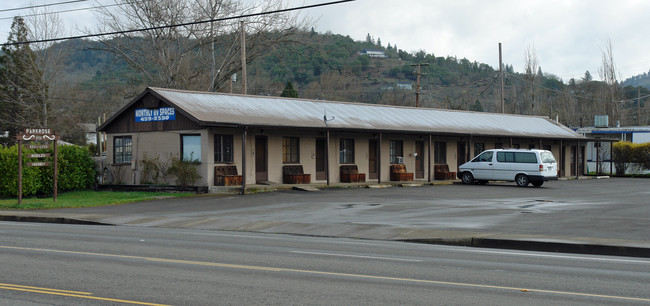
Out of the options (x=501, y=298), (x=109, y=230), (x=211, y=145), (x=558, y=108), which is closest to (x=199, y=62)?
(x=211, y=145)

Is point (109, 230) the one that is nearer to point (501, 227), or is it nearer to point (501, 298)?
point (501, 227)

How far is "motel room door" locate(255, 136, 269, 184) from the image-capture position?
3369cm

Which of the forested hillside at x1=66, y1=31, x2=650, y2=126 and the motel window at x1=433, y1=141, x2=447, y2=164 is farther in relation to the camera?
the forested hillside at x1=66, y1=31, x2=650, y2=126

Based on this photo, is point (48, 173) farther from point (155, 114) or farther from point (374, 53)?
point (374, 53)

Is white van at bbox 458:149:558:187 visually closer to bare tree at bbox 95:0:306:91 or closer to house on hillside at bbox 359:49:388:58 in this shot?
bare tree at bbox 95:0:306:91

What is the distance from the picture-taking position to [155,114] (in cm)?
3334

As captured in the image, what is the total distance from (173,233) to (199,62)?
40.3 metres

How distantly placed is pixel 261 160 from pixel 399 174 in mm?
9149

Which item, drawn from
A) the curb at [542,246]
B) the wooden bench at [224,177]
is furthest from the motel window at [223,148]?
the curb at [542,246]

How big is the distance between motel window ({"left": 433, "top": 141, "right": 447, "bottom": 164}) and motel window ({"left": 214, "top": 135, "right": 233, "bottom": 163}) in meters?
15.2

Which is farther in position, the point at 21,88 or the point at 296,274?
the point at 21,88

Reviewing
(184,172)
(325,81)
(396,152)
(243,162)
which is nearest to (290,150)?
(243,162)

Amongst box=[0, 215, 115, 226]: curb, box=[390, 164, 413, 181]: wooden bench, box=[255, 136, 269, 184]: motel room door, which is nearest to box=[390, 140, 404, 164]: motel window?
box=[390, 164, 413, 181]: wooden bench

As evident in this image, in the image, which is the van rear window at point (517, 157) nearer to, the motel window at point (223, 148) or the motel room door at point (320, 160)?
the motel room door at point (320, 160)
